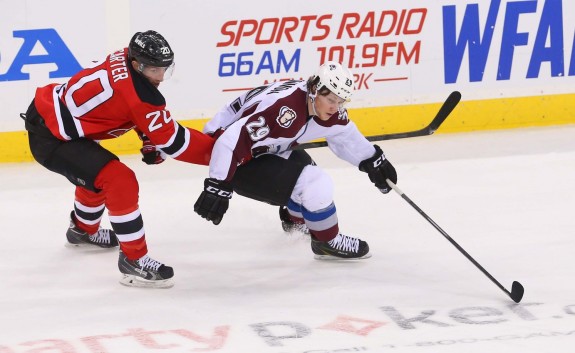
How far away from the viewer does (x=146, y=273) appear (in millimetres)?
3920

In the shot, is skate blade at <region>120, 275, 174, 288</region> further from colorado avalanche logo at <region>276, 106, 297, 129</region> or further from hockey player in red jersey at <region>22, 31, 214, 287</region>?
colorado avalanche logo at <region>276, 106, 297, 129</region>

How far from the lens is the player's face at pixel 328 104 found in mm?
3922

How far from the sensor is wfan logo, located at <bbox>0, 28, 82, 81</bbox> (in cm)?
596

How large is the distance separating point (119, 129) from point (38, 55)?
2.21 m

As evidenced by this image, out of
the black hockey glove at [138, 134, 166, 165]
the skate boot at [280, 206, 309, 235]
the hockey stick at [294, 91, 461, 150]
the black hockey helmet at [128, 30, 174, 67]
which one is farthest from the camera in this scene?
the skate boot at [280, 206, 309, 235]

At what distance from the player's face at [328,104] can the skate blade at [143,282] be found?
84 cm

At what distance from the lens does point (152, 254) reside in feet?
14.5

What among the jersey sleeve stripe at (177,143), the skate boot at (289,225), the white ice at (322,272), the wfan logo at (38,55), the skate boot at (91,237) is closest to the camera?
the white ice at (322,272)

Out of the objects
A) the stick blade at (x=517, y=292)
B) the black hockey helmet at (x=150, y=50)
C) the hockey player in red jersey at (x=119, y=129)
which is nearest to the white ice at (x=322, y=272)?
the stick blade at (x=517, y=292)

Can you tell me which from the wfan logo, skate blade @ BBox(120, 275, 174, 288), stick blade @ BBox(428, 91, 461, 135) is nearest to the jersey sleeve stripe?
skate blade @ BBox(120, 275, 174, 288)

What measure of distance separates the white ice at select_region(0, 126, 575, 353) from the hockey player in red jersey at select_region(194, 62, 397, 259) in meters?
0.19

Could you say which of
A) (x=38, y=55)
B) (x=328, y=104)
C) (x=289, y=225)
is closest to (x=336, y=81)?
(x=328, y=104)

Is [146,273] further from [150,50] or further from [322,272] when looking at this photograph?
[150,50]

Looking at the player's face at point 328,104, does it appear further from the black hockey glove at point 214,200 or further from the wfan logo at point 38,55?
the wfan logo at point 38,55
